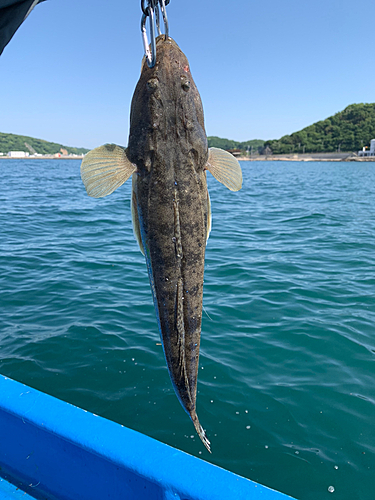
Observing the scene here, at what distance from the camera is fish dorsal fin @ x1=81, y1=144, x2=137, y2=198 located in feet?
7.27

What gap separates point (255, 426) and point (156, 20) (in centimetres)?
452

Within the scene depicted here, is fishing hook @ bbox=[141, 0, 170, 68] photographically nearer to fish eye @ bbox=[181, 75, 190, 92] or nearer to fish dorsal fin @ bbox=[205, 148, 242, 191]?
fish eye @ bbox=[181, 75, 190, 92]

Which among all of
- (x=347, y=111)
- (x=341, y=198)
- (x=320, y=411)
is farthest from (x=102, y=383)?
(x=347, y=111)

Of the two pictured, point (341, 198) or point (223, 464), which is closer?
point (223, 464)

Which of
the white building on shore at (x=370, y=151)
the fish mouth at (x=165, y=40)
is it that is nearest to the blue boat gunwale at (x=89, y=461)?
the fish mouth at (x=165, y=40)

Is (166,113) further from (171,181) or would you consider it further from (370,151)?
(370,151)

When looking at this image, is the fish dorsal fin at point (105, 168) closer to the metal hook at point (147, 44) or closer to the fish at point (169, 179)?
the fish at point (169, 179)

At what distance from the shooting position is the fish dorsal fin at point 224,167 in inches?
92.0

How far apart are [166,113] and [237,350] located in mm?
4979

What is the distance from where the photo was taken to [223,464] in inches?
162

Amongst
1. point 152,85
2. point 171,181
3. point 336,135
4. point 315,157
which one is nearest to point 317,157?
point 315,157

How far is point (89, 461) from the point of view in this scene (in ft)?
9.11

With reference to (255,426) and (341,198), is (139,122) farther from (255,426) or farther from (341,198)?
(341,198)

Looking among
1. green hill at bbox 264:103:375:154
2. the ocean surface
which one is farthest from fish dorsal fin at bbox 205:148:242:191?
green hill at bbox 264:103:375:154
